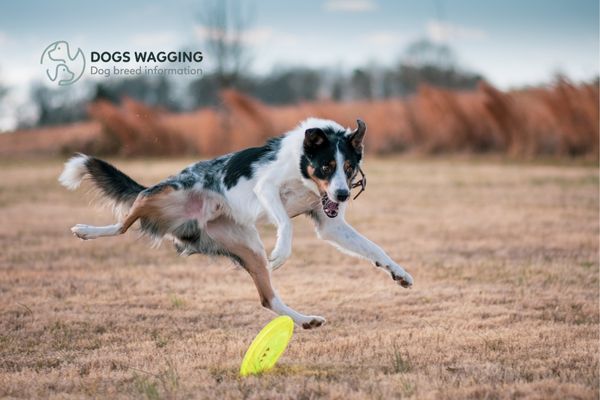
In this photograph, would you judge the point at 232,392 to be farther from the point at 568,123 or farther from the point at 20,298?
the point at 568,123

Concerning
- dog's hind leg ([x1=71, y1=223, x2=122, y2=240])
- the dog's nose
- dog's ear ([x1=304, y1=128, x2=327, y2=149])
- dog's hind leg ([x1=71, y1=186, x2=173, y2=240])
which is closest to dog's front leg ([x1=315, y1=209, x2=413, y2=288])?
the dog's nose

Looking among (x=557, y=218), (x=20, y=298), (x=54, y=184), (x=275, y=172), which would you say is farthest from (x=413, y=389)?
(x=54, y=184)

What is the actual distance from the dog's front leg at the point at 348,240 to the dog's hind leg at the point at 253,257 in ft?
1.58

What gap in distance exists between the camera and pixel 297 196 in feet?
18.3

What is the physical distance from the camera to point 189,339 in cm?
522

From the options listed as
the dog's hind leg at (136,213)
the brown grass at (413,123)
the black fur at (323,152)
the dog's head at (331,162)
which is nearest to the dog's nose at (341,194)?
the dog's head at (331,162)

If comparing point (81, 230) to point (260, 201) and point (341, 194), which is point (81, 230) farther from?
point (341, 194)

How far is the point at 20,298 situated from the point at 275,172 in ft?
8.54

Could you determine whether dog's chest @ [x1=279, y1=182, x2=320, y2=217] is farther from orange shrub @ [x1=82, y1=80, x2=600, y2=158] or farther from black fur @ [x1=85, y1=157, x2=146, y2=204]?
orange shrub @ [x1=82, y1=80, x2=600, y2=158]

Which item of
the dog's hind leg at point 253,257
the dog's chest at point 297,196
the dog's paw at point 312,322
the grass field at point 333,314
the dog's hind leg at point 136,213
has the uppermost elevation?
the dog's chest at point 297,196

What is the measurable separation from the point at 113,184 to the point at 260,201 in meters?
1.40

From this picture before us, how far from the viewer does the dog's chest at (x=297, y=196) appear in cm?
557

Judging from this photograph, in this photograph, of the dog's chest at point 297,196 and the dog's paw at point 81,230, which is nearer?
the dog's chest at point 297,196

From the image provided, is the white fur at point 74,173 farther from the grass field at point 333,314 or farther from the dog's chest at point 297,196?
the dog's chest at point 297,196
